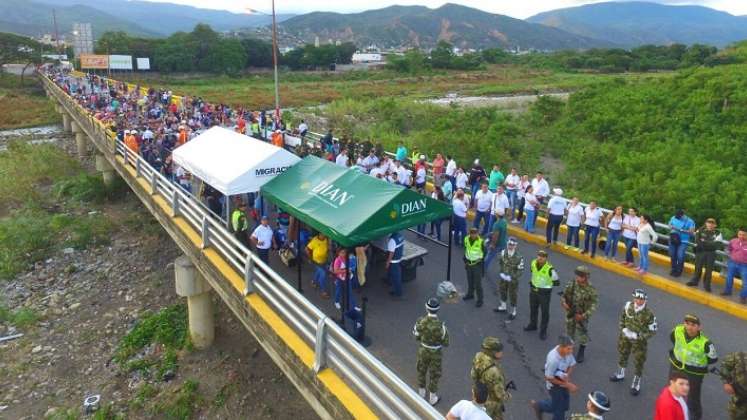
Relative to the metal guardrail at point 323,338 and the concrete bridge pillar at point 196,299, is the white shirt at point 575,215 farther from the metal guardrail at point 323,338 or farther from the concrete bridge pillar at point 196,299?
the concrete bridge pillar at point 196,299

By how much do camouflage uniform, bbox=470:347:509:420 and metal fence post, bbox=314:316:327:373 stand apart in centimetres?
186

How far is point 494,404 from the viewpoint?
612 cm

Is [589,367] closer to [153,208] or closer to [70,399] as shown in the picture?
[70,399]

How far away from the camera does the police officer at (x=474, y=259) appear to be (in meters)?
9.71

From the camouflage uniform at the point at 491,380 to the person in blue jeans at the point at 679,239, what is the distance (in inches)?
280

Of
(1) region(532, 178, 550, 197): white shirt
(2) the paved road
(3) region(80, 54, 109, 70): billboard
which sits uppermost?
(3) region(80, 54, 109, 70): billboard

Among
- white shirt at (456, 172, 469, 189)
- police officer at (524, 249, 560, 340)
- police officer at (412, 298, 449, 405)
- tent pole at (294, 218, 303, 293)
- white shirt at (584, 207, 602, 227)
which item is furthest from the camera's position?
white shirt at (456, 172, 469, 189)

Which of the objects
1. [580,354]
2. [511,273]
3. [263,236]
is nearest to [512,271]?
[511,273]

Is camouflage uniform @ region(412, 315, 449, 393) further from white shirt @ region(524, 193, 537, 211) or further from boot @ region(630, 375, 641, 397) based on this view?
white shirt @ region(524, 193, 537, 211)

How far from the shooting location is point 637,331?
755cm

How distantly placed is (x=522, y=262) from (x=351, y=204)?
326 cm

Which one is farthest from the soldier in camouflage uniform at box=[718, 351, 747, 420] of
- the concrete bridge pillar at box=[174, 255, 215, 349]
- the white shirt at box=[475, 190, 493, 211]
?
the concrete bridge pillar at box=[174, 255, 215, 349]

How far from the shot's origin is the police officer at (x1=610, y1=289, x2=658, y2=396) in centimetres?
749

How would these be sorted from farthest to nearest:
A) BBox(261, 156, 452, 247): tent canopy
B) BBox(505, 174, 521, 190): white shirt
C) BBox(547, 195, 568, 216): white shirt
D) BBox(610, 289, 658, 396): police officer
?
BBox(505, 174, 521, 190): white shirt, BBox(547, 195, 568, 216): white shirt, BBox(261, 156, 452, 247): tent canopy, BBox(610, 289, 658, 396): police officer
